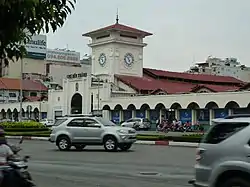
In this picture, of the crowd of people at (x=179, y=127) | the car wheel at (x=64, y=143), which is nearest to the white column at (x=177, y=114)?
the crowd of people at (x=179, y=127)

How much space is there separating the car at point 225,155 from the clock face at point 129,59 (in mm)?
76621

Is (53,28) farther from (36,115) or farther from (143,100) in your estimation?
(36,115)

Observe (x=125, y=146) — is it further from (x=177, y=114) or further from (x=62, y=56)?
(x=62, y=56)

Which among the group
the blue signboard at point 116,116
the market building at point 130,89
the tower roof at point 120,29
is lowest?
the blue signboard at point 116,116

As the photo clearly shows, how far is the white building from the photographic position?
4802 inches

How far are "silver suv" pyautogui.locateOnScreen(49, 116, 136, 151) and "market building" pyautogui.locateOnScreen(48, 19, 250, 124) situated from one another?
34.0 meters

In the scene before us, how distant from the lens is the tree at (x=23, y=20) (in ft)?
16.9

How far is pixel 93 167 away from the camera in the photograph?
55.6ft

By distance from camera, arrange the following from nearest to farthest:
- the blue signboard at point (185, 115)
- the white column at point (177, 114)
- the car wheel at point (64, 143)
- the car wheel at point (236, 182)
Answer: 1. the car wheel at point (236, 182)
2. the car wheel at point (64, 143)
3. the blue signboard at point (185, 115)
4. the white column at point (177, 114)

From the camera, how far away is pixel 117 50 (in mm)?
83625

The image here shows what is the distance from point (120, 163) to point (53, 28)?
1314 centimetres

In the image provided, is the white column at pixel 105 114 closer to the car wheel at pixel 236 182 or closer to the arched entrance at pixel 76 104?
the arched entrance at pixel 76 104

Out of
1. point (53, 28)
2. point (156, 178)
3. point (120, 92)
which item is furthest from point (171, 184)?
point (120, 92)

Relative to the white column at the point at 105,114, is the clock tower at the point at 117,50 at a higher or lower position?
higher
